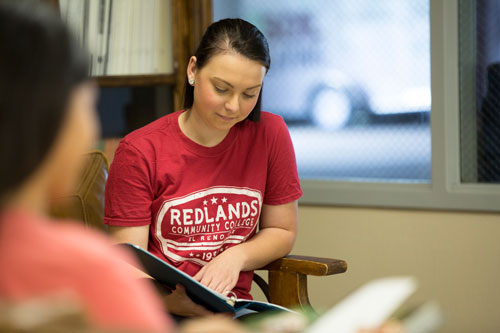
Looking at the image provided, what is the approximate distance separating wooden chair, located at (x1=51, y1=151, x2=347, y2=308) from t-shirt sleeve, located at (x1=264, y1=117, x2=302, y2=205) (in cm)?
18

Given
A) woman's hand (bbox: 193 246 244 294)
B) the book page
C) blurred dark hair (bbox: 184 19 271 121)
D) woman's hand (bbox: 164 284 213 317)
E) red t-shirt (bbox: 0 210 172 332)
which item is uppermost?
blurred dark hair (bbox: 184 19 271 121)

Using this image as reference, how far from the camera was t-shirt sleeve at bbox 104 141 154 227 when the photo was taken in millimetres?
1497

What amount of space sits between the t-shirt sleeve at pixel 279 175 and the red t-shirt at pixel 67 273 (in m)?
1.20

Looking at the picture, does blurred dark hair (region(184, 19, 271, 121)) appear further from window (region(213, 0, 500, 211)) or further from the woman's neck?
window (region(213, 0, 500, 211))

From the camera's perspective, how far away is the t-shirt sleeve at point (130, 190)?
1497mm

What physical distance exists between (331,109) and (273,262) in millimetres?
998

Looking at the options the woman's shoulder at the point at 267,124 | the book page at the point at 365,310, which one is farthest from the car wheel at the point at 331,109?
the book page at the point at 365,310

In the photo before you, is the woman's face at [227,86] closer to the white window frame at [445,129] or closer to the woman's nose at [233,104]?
the woman's nose at [233,104]

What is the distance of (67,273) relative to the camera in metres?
0.49

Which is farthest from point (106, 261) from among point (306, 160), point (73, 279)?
point (306, 160)

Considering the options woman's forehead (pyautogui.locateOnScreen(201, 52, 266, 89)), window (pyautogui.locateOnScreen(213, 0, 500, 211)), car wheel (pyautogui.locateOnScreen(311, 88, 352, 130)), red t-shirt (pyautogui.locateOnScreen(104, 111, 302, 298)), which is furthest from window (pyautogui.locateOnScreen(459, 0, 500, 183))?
woman's forehead (pyautogui.locateOnScreen(201, 52, 266, 89))

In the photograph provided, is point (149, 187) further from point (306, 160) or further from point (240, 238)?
point (306, 160)

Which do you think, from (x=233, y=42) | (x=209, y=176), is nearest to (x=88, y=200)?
(x=209, y=176)

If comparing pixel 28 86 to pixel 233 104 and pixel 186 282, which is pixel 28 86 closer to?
pixel 186 282
